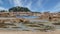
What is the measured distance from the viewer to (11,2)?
2094mm

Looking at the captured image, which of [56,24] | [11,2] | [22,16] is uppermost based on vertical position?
[11,2]

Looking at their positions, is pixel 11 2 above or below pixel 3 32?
above

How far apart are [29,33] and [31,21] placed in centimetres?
20

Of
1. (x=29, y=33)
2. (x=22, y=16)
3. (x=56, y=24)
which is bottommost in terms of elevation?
(x=29, y=33)

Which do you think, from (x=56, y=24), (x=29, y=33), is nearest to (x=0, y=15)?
(x=29, y=33)

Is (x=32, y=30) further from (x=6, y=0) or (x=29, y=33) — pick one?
(x=6, y=0)

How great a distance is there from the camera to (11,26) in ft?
6.79

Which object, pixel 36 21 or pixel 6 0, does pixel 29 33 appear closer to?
pixel 36 21

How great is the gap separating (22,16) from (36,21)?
0.79 ft

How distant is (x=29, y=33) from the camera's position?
6.68ft

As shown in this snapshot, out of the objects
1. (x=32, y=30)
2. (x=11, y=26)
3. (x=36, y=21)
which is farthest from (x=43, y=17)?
(x=11, y=26)

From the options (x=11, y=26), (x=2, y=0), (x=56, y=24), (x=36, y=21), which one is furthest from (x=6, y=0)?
(x=56, y=24)

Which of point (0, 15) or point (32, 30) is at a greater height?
point (0, 15)

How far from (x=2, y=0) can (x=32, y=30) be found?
691mm
